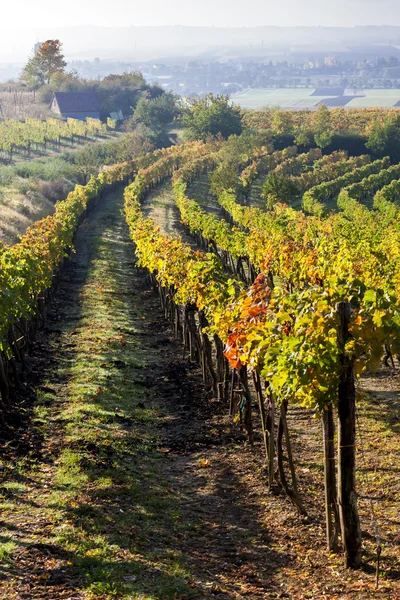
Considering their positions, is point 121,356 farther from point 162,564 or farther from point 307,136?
point 307,136

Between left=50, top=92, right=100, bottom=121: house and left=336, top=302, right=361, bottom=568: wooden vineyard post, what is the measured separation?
165439 mm

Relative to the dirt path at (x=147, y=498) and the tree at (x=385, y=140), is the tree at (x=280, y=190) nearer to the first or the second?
the tree at (x=385, y=140)

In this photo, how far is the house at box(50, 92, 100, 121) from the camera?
169125 millimetres

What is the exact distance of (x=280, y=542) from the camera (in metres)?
12.8

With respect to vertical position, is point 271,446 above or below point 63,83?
below

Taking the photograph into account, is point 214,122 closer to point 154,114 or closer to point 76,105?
point 154,114

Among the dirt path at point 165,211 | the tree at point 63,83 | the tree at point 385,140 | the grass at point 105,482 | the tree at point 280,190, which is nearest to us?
the grass at point 105,482

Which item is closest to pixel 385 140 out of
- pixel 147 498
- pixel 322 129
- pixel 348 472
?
pixel 322 129

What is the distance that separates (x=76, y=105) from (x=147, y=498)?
16709cm

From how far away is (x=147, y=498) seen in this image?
584 inches

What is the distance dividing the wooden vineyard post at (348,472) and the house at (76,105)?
6513 inches

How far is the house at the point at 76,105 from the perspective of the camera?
16912cm

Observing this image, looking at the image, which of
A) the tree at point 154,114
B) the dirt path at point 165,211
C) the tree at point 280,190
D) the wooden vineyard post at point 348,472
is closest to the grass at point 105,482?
the wooden vineyard post at point 348,472

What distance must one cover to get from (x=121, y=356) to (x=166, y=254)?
167 inches
